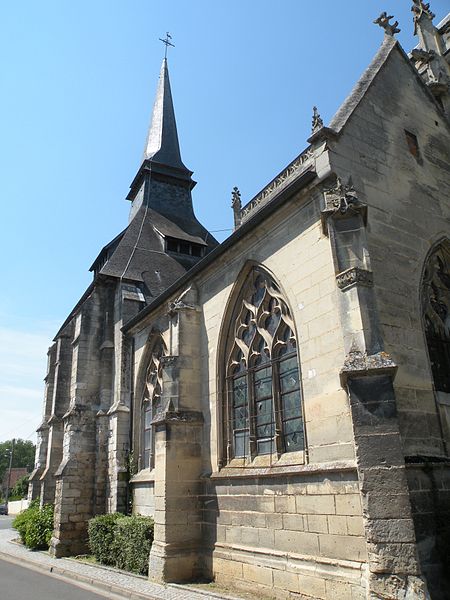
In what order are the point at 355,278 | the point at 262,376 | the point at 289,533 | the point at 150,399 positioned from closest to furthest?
the point at 355,278 < the point at 289,533 < the point at 262,376 < the point at 150,399

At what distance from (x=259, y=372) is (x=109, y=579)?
4917mm

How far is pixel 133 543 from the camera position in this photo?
986cm

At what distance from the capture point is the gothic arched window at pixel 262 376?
302 inches

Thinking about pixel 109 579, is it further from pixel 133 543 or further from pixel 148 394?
pixel 148 394

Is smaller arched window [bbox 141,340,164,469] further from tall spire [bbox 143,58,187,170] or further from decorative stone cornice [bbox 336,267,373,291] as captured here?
tall spire [bbox 143,58,187,170]

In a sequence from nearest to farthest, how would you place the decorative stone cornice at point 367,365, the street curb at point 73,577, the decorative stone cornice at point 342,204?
the decorative stone cornice at point 367,365 < the decorative stone cornice at point 342,204 < the street curb at point 73,577

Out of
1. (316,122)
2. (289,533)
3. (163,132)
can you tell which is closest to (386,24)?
(316,122)

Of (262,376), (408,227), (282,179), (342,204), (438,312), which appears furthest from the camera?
(282,179)

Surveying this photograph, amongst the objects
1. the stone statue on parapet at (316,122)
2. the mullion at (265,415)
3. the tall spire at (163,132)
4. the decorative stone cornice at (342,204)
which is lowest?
the mullion at (265,415)

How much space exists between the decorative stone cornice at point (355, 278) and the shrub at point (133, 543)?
21.6 feet

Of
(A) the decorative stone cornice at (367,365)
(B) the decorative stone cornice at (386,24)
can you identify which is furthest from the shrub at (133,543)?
(B) the decorative stone cornice at (386,24)

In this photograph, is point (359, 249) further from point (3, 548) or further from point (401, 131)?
point (3, 548)

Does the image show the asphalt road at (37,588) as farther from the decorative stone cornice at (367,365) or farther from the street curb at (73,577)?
the decorative stone cornice at (367,365)

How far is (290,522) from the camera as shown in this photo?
6.90 m
